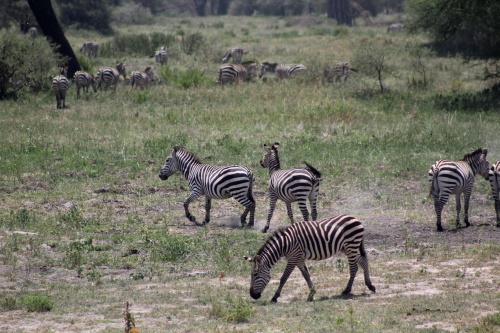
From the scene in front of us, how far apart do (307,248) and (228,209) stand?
5627 mm

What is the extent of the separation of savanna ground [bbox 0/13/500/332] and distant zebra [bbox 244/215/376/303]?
0.81 ft

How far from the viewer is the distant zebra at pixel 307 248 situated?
9.58m

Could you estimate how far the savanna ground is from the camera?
9055mm

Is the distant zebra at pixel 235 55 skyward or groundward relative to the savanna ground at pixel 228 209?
skyward

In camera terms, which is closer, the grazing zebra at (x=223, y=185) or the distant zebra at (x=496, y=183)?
the distant zebra at (x=496, y=183)

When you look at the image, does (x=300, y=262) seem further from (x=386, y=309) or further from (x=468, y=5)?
(x=468, y=5)

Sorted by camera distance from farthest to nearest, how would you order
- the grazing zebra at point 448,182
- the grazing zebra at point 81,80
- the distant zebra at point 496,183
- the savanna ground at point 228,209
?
the grazing zebra at point 81,80 < the distant zebra at point 496,183 < the grazing zebra at point 448,182 < the savanna ground at point 228,209

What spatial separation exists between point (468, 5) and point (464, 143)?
24.9 ft

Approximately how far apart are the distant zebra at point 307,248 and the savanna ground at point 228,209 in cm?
25

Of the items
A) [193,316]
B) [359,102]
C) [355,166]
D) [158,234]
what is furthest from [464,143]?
[193,316]

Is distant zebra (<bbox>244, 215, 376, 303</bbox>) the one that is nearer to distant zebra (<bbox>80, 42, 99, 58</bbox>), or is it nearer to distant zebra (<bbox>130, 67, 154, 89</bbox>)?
distant zebra (<bbox>130, 67, 154, 89</bbox>)

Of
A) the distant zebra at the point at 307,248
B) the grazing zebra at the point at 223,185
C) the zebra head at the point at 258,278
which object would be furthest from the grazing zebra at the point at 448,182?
the zebra head at the point at 258,278

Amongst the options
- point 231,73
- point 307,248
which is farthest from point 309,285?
point 231,73

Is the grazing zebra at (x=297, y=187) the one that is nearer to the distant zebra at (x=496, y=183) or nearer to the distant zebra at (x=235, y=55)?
the distant zebra at (x=496, y=183)
